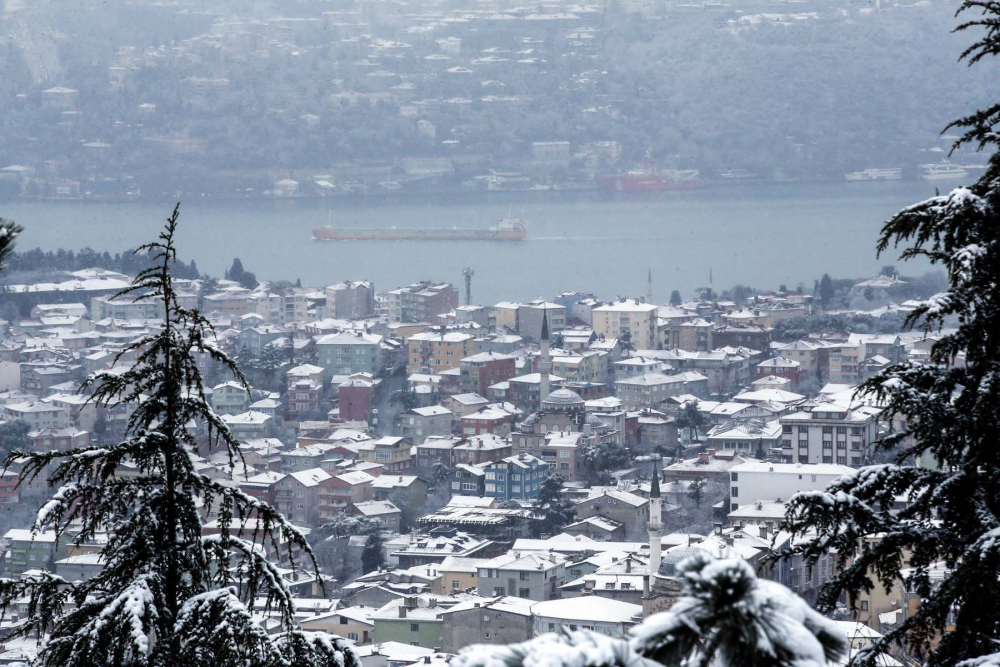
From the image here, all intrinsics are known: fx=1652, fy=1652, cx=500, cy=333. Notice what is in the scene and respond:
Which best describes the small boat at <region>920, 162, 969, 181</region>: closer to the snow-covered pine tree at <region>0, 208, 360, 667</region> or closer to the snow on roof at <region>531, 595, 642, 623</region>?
the snow on roof at <region>531, 595, 642, 623</region>

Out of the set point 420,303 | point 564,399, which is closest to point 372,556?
point 564,399

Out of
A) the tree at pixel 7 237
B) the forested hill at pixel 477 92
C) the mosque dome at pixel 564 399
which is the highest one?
the forested hill at pixel 477 92

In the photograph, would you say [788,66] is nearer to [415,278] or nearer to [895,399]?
[415,278]

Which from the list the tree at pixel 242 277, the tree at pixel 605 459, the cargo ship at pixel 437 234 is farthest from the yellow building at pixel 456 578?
the cargo ship at pixel 437 234

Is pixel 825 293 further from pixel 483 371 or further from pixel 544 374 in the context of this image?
pixel 544 374

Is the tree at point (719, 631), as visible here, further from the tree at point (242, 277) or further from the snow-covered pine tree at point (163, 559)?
the tree at point (242, 277)
